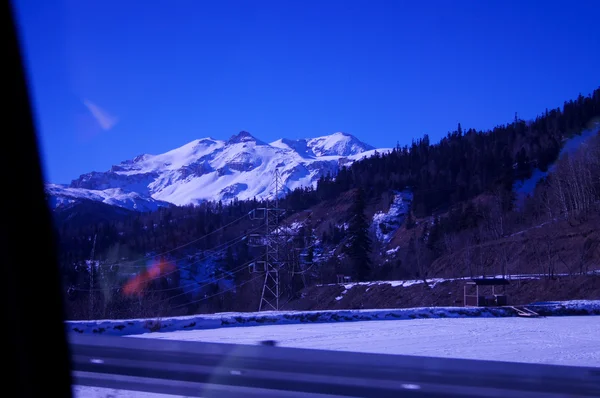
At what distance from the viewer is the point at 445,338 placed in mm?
15305

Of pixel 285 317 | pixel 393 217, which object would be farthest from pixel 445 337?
pixel 393 217

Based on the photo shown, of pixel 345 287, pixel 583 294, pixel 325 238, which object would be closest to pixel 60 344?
pixel 583 294

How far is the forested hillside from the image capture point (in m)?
49.2

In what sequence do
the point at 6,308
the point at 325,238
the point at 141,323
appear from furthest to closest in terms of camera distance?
the point at 325,238
the point at 141,323
the point at 6,308

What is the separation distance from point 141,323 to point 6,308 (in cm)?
991

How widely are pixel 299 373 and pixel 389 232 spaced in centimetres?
9091

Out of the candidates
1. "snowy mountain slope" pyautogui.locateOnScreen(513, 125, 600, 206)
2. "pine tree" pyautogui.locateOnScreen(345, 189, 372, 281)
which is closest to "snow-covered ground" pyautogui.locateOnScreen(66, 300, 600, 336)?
"pine tree" pyautogui.locateOnScreen(345, 189, 372, 281)

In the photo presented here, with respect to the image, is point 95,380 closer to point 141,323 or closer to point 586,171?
point 141,323

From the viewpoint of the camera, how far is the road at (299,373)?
602 cm

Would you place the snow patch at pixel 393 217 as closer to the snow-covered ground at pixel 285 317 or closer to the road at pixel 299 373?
the snow-covered ground at pixel 285 317

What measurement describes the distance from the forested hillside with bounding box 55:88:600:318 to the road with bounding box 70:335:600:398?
45.0 ft

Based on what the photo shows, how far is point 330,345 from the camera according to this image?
1349 cm

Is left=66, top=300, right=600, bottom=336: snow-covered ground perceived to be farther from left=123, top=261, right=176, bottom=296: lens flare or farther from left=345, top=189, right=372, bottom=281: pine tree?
left=345, top=189, right=372, bottom=281: pine tree

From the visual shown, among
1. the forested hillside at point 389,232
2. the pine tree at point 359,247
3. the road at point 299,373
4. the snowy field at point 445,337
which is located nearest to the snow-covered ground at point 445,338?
the snowy field at point 445,337
